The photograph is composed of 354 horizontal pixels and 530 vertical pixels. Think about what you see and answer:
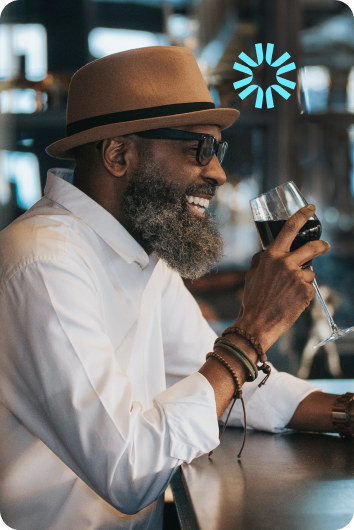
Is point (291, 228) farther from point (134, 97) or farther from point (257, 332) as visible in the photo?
point (134, 97)

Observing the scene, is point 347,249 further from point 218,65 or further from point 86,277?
point 86,277

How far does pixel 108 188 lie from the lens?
4.18 ft

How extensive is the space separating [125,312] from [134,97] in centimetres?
50

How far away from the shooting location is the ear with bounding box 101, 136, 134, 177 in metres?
1.24

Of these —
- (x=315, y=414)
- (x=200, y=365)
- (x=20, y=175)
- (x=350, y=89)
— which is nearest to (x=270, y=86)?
(x=350, y=89)

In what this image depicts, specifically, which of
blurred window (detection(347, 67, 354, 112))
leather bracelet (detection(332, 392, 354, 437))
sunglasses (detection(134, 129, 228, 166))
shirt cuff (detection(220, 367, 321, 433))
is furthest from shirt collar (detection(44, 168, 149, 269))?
blurred window (detection(347, 67, 354, 112))

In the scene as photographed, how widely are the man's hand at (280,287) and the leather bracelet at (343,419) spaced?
0.23 metres

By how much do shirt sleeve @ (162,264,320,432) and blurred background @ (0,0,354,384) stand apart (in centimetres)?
99

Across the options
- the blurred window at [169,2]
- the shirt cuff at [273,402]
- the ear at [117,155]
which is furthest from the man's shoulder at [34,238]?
the blurred window at [169,2]

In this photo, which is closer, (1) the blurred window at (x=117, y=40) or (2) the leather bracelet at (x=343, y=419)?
(2) the leather bracelet at (x=343, y=419)

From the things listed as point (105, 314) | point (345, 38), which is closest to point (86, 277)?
point (105, 314)

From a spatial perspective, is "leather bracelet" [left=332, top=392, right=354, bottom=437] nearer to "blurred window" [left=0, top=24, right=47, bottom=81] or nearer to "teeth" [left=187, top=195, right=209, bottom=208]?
"teeth" [left=187, top=195, right=209, bottom=208]

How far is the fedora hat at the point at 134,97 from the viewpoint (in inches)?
46.8

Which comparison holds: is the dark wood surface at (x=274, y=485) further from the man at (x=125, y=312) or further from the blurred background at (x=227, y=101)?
the blurred background at (x=227, y=101)
